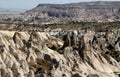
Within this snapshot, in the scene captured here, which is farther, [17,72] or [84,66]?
[84,66]

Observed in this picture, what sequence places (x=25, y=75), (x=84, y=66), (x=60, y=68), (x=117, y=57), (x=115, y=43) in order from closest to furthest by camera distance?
(x=25, y=75), (x=60, y=68), (x=84, y=66), (x=117, y=57), (x=115, y=43)

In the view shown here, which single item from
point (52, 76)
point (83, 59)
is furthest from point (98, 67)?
point (52, 76)

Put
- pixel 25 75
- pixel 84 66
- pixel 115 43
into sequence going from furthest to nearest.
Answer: pixel 115 43 → pixel 84 66 → pixel 25 75

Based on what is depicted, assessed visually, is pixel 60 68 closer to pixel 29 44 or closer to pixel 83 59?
pixel 83 59

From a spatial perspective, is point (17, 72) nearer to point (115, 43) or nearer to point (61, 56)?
point (61, 56)

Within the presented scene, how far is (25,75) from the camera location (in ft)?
205

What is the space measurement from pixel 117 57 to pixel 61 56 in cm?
1840

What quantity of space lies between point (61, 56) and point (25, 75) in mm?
20124

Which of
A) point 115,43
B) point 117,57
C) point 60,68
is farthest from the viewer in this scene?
point 115,43

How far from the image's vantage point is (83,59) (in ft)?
269

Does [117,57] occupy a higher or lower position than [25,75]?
lower

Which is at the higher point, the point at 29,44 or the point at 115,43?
the point at 29,44

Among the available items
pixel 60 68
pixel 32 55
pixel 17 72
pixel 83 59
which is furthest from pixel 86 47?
pixel 17 72

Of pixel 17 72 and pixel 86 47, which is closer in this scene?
pixel 17 72
